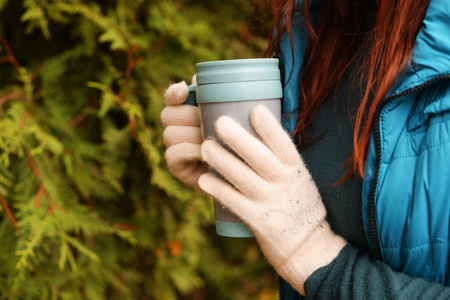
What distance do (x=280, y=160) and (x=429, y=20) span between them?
0.34 metres

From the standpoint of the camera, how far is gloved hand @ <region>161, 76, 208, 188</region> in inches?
34.8

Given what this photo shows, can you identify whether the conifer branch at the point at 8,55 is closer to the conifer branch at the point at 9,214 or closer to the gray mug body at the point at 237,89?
the conifer branch at the point at 9,214

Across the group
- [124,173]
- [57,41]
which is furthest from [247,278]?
[57,41]

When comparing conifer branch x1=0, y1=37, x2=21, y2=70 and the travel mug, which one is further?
conifer branch x1=0, y1=37, x2=21, y2=70

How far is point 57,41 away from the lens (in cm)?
158

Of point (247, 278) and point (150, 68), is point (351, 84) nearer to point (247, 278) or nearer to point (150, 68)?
point (150, 68)

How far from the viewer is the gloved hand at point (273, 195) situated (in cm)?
70

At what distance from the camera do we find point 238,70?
2.26ft

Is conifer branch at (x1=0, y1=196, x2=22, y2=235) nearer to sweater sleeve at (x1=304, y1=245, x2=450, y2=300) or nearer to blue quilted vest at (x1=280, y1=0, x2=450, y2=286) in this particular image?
sweater sleeve at (x1=304, y1=245, x2=450, y2=300)

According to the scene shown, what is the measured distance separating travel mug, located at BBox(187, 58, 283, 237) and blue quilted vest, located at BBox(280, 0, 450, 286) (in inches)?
7.8

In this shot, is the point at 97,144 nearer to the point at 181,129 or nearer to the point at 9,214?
the point at 9,214

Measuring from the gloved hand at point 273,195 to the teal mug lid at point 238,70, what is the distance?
6 cm

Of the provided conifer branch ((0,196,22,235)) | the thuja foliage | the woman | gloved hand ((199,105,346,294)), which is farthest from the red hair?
conifer branch ((0,196,22,235))

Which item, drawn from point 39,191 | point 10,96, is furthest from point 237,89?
point 10,96
